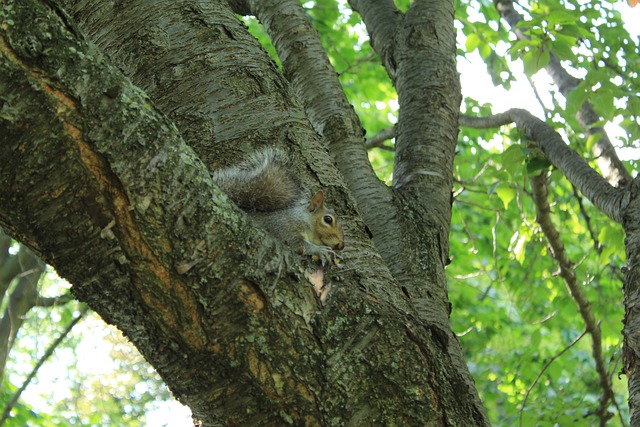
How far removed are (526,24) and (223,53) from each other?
1.53m

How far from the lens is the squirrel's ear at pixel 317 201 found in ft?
6.28

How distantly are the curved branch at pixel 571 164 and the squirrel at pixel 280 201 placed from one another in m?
0.97

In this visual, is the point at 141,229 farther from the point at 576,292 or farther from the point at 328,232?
the point at 576,292

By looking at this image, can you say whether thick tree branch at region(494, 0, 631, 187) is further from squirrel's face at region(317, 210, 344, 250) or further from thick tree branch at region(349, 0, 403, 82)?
squirrel's face at region(317, 210, 344, 250)

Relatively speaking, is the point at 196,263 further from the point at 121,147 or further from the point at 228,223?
the point at 121,147

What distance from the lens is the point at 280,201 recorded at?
2.41 metres

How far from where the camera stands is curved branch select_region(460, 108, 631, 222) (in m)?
2.42

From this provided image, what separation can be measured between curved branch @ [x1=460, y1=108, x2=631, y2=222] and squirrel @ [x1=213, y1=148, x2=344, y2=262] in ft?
3.17

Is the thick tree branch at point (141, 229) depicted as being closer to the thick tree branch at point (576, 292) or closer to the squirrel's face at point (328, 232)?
the squirrel's face at point (328, 232)

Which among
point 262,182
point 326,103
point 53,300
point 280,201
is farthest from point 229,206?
point 53,300

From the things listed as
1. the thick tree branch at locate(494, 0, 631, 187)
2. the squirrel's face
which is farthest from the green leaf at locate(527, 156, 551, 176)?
the squirrel's face

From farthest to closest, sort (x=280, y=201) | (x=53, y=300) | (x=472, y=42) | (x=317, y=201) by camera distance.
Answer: (x=53, y=300), (x=472, y=42), (x=280, y=201), (x=317, y=201)

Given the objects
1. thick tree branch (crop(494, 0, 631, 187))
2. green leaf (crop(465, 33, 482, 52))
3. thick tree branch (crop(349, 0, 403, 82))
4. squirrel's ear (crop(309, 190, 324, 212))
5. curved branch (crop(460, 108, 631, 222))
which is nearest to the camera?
squirrel's ear (crop(309, 190, 324, 212))

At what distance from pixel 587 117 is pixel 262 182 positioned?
8.80 ft
